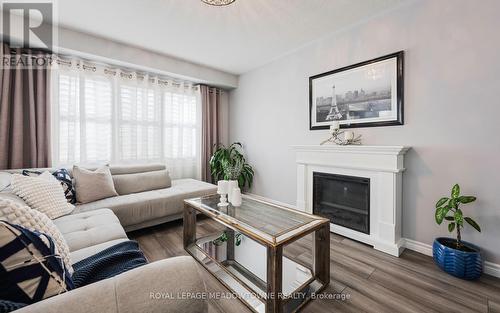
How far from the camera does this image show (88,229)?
1.62 m

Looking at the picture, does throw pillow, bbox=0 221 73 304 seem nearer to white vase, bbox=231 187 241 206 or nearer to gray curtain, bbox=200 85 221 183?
white vase, bbox=231 187 241 206

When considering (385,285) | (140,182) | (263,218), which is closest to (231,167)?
(140,182)

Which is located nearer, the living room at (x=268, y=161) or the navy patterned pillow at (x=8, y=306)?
the navy patterned pillow at (x=8, y=306)

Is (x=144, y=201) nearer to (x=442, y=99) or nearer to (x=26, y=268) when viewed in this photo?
(x=26, y=268)

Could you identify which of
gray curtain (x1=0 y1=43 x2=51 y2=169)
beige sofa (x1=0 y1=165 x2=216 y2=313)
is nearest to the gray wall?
beige sofa (x1=0 y1=165 x2=216 y2=313)

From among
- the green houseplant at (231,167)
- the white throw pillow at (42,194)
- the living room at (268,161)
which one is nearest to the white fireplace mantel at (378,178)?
the living room at (268,161)

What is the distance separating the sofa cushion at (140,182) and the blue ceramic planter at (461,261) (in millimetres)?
3179

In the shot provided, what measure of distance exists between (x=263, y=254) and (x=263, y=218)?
463 mm

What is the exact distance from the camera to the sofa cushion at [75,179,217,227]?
2.26m

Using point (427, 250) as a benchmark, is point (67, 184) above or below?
above

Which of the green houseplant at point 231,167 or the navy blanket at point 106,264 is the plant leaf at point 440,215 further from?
the green houseplant at point 231,167

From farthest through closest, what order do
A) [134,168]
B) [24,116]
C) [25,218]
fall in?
[134,168], [24,116], [25,218]

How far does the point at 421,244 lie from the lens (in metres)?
2.06

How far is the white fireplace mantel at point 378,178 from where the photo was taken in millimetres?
2061
